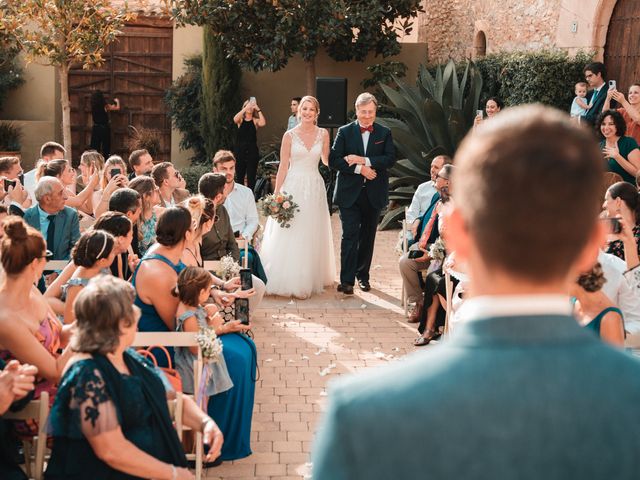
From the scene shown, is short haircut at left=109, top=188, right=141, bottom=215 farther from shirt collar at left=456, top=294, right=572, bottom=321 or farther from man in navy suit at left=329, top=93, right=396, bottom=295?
shirt collar at left=456, top=294, right=572, bottom=321

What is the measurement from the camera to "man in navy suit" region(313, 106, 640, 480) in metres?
1.07

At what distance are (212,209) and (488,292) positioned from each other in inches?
200

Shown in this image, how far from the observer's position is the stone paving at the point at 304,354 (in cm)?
501

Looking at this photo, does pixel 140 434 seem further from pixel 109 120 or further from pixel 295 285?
pixel 109 120

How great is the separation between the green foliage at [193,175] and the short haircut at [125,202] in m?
10.3

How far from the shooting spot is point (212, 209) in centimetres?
612

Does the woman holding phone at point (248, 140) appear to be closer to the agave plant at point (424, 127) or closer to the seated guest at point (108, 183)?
the agave plant at point (424, 127)

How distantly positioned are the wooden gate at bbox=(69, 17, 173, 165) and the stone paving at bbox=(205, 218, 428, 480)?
10.3 meters

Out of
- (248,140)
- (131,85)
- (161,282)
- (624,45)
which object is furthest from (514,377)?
(131,85)

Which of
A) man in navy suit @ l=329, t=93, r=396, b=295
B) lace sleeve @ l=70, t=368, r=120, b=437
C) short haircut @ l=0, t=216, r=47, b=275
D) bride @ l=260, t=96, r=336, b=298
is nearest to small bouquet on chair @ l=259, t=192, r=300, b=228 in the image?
bride @ l=260, t=96, r=336, b=298

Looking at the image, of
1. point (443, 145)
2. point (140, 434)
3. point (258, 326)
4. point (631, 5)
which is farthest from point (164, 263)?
point (631, 5)

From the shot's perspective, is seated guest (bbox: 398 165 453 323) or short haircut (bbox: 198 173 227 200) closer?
short haircut (bbox: 198 173 227 200)

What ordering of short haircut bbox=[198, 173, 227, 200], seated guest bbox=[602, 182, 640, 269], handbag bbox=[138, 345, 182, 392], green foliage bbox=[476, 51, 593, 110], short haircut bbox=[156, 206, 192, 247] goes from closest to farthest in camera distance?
handbag bbox=[138, 345, 182, 392], short haircut bbox=[156, 206, 192, 247], seated guest bbox=[602, 182, 640, 269], short haircut bbox=[198, 173, 227, 200], green foliage bbox=[476, 51, 593, 110]

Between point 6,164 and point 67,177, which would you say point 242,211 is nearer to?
point 67,177
